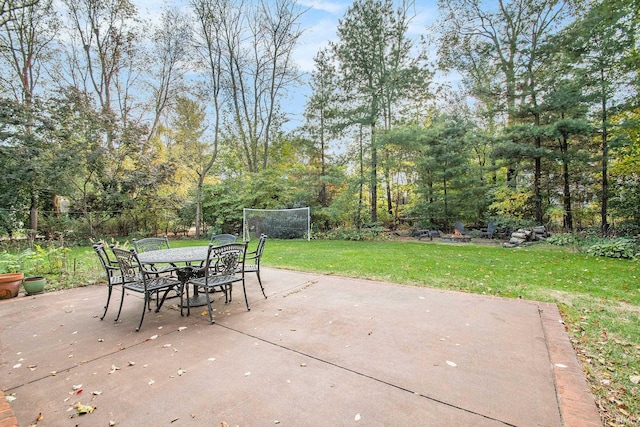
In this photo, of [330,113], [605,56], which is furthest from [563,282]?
[330,113]

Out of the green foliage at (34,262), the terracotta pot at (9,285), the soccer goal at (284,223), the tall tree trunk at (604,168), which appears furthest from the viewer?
the soccer goal at (284,223)

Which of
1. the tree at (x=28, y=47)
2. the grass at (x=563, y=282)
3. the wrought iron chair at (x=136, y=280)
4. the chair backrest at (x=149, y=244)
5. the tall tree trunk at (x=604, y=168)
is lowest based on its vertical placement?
the grass at (x=563, y=282)

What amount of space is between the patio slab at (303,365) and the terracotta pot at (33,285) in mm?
826

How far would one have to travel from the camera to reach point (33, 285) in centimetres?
423

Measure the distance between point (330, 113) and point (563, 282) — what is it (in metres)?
9.68

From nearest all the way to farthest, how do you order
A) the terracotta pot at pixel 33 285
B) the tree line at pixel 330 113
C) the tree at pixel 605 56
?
the terracotta pot at pixel 33 285 < the tree at pixel 605 56 < the tree line at pixel 330 113

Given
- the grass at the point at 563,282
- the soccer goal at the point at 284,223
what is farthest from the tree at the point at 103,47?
the grass at the point at 563,282

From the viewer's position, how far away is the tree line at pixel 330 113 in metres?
8.55

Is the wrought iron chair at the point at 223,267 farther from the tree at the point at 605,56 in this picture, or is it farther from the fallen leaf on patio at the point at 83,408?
the tree at the point at 605,56

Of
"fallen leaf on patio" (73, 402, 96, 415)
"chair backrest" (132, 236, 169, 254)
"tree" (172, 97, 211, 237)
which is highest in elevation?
"tree" (172, 97, 211, 237)

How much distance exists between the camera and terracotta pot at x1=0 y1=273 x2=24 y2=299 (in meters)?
4.03

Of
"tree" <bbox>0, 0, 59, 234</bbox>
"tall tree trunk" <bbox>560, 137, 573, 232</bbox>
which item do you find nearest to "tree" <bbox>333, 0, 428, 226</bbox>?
"tall tree trunk" <bbox>560, 137, 573, 232</bbox>

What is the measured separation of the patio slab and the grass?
0.17 m

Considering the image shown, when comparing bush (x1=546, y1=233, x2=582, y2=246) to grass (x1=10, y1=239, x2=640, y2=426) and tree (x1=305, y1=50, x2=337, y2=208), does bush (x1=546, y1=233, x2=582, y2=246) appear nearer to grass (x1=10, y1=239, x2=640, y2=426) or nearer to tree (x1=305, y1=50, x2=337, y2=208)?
grass (x1=10, y1=239, x2=640, y2=426)
